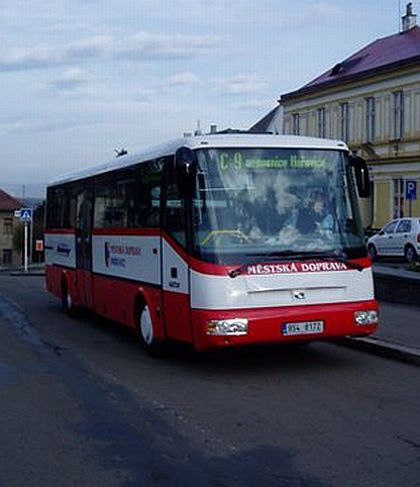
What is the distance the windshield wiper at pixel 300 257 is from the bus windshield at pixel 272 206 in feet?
0.06

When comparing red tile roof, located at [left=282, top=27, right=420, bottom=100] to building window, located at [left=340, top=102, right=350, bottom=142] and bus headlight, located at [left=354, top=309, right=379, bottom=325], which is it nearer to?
building window, located at [left=340, top=102, right=350, bottom=142]

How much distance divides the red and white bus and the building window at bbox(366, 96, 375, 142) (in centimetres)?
4321

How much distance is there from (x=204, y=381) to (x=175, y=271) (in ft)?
4.74

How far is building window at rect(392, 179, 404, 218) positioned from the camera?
5206 cm

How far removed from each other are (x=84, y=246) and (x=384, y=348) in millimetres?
6596

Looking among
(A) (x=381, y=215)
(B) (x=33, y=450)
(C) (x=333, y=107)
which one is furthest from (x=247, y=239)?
(C) (x=333, y=107)

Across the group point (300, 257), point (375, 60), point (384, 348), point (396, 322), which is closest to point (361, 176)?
point (300, 257)

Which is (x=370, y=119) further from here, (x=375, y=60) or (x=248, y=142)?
(x=248, y=142)

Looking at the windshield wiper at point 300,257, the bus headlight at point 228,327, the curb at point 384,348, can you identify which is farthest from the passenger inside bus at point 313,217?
the curb at point 384,348

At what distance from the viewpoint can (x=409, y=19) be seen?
5894 cm

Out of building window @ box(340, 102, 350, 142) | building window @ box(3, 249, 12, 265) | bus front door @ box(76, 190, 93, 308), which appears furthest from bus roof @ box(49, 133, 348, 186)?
building window @ box(3, 249, 12, 265)

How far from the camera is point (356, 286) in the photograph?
11.7 m

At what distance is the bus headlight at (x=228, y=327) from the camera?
1101 cm

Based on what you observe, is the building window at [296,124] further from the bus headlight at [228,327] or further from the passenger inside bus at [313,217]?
the bus headlight at [228,327]
